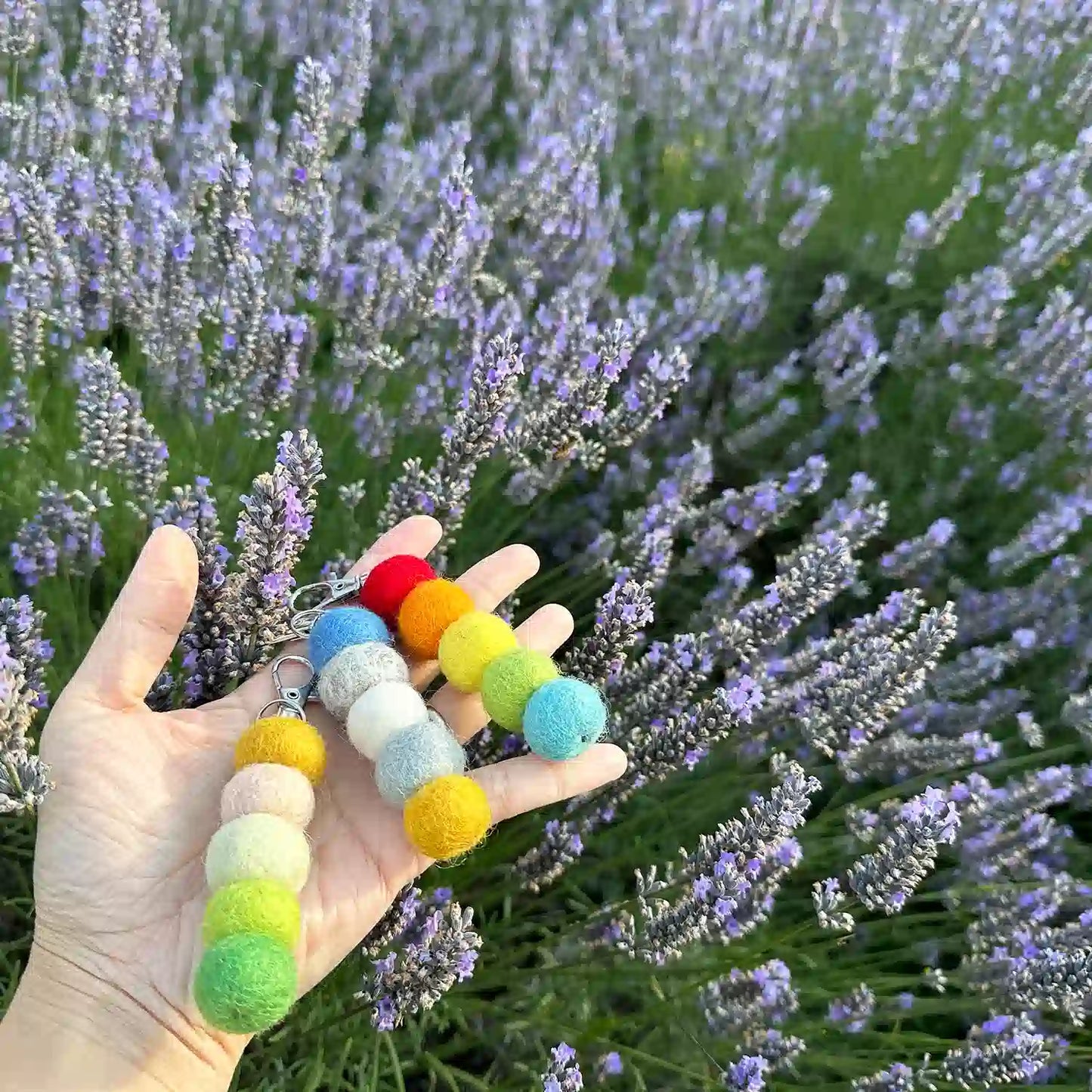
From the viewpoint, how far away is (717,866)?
5.41ft

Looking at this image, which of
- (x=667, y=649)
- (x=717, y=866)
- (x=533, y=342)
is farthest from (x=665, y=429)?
(x=717, y=866)

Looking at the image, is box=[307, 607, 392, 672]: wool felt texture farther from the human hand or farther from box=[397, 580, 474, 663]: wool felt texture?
the human hand

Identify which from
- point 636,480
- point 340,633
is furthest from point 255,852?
point 636,480

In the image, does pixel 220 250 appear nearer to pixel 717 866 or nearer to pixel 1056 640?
pixel 717 866

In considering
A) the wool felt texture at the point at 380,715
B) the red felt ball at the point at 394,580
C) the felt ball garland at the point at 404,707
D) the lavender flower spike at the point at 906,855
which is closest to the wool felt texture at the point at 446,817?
the felt ball garland at the point at 404,707

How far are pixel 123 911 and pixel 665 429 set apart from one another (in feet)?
5.69

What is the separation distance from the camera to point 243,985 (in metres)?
1.30

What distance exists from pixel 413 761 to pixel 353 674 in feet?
0.67

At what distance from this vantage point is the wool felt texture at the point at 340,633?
176 centimetres

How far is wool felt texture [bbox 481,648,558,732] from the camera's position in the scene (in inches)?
67.3

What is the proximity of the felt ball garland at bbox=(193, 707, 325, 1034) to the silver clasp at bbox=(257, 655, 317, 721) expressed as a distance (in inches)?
2.5

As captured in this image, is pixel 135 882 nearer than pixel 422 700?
Yes

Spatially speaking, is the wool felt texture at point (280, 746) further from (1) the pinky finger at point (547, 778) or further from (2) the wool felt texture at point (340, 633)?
(1) the pinky finger at point (547, 778)

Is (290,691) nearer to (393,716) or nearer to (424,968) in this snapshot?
(393,716)
